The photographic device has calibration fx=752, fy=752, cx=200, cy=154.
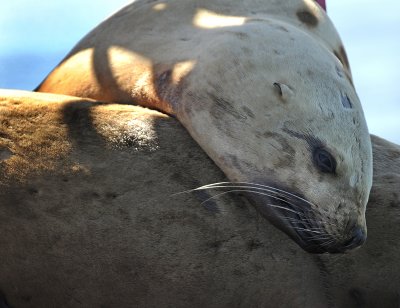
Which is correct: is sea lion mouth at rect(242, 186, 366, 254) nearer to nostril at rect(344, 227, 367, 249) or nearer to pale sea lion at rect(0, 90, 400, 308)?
nostril at rect(344, 227, 367, 249)

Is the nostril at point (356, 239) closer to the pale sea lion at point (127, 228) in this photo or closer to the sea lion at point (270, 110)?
the sea lion at point (270, 110)

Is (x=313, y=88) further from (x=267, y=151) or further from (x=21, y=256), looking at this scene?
(x=21, y=256)

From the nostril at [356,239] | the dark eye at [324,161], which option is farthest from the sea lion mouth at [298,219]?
the dark eye at [324,161]

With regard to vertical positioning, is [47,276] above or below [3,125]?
below

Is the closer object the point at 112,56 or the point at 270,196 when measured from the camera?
the point at 270,196

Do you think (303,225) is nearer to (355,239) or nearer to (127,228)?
(355,239)

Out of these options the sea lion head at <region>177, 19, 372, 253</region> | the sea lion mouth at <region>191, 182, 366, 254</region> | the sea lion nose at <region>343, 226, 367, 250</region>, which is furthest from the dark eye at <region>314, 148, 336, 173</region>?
the sea lion nose at <region>343, 226, 367, 250</region>

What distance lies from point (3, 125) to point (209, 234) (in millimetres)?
950

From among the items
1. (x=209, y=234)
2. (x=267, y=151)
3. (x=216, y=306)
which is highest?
(x=267, y=151)

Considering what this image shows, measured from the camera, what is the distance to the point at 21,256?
2.95m

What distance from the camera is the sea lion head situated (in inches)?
119

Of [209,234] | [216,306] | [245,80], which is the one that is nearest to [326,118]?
[245,80]

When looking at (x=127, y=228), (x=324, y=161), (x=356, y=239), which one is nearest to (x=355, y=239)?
(x=356, y=239)

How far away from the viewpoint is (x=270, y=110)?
313cm
